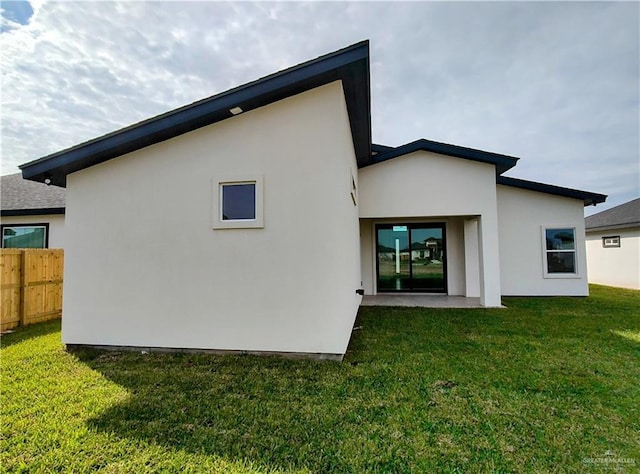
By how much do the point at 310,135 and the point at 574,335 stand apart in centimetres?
650

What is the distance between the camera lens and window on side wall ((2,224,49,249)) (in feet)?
34.8

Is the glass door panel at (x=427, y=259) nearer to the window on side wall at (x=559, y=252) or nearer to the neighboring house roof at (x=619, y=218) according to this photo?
the window on side wall at (x=559, y=252)

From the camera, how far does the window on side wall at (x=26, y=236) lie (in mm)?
10604

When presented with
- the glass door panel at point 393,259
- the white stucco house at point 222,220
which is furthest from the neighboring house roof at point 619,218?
the white stucco house at point 222,220

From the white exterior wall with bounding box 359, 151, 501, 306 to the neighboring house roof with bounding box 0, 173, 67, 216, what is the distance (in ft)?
32.9

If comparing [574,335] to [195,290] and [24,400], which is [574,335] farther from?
[24,400]

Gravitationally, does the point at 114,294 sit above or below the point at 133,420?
above

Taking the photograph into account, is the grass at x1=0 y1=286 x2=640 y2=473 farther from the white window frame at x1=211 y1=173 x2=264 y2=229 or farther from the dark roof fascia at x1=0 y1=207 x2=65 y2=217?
the dark roof fascia at x1=0 y1=207 x2=65 y2=217

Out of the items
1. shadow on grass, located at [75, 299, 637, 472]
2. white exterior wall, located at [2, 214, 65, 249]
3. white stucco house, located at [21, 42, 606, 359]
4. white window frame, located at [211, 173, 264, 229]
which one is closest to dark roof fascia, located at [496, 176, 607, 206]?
shadow on grass, located at [75, 299, 637, 472]

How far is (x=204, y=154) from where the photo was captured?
508 cm

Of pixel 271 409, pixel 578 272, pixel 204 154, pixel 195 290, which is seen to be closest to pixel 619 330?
pixel 578 272

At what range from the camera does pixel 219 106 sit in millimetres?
4656

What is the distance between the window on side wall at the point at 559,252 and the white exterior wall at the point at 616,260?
19.3 ft

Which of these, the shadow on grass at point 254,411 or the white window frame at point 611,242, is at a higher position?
the white window frame at point 611,242
